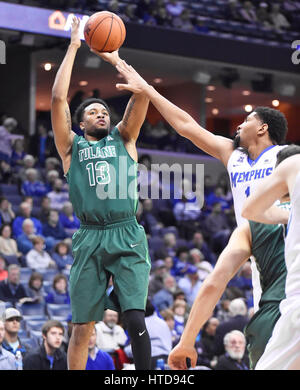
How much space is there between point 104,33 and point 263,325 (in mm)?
2721

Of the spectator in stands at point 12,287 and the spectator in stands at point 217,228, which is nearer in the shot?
the spectator in stands at point 12,287

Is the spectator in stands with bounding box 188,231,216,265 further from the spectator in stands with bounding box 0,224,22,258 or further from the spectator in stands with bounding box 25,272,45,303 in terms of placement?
the spectator in stands with bounding box 25,272,45,303

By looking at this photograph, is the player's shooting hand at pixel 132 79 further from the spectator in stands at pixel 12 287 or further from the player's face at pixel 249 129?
the spectator in stands at pixel 12 287

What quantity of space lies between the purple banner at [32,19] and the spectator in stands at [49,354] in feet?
31.0

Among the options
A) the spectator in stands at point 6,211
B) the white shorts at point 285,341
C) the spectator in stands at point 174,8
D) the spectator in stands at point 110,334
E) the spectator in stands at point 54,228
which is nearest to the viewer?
the white shorts at point 285,341

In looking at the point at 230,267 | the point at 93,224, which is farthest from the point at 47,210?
the point at 230,267

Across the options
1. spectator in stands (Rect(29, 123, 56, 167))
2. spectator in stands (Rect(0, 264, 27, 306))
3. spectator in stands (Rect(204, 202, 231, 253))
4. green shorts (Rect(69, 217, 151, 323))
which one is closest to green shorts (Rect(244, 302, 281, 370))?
green shorts (Rect(69, 217, 151, 323))

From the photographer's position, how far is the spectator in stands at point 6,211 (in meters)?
13.2

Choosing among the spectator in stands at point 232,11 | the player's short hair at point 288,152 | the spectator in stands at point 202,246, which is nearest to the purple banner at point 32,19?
the spectator in stands at point 202,246

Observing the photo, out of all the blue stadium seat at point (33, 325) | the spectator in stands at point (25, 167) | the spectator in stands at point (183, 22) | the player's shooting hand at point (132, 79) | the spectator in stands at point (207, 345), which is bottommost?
the spectator in stands at point (207, 345)

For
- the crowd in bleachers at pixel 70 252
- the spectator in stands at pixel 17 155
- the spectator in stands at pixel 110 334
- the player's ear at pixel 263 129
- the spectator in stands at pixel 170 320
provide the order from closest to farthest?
the player's ear at pixel 263 129 → the spectator in stands at pixel 110 334 → the crowd in bleachers at pixel 70 252 → the spectator in stands at pixel 170 320 → the spectator in stands at pixel 17 155

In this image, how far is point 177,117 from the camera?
5.68m

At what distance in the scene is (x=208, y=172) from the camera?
2206 cm

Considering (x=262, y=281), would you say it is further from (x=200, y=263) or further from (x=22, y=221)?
(x=200, y=263)
